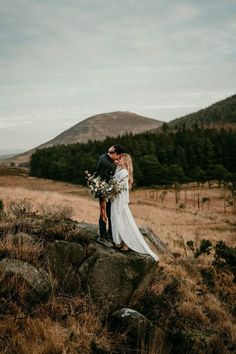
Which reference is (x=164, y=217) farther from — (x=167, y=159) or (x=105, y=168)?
(x=167, y=159)

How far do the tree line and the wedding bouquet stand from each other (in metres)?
72.4

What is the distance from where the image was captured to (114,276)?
659cm

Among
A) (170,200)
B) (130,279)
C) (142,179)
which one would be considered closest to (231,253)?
(130,279)

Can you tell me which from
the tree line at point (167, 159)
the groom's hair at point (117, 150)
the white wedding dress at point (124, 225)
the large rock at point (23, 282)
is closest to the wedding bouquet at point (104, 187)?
the white wedding dress at point (124, 225)

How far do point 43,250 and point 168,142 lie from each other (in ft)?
317

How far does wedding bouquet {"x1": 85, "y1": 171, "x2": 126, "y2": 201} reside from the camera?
7.67m

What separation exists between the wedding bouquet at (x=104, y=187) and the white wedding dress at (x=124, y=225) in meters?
0.14

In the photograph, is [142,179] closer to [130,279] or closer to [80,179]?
[80,179]

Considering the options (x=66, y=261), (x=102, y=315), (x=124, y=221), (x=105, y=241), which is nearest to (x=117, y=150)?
(x=124, y=221)

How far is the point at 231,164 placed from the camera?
9550 cm

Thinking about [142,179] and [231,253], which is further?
[142,179]

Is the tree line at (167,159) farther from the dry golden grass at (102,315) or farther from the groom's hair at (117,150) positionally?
the groom's hair at (117,150)

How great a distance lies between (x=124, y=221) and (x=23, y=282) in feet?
9.89

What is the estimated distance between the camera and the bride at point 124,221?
7547 millimetres
